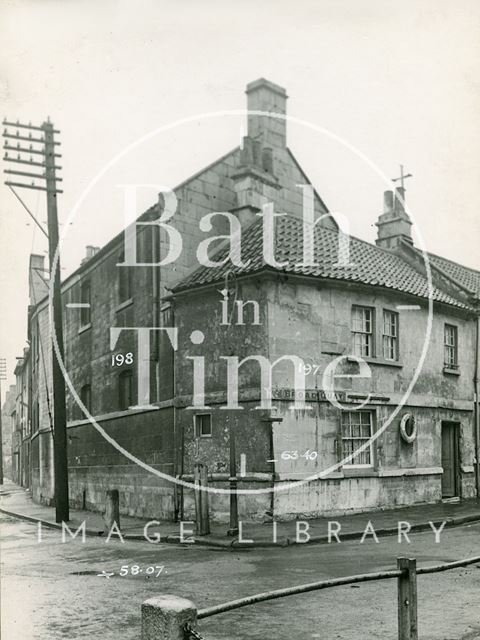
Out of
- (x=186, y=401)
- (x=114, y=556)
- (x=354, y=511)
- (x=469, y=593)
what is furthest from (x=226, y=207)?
(x=469, y=593)

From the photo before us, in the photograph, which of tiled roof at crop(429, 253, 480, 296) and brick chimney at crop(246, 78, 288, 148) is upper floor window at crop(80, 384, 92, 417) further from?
tiled roof at crop(429, 253, 480, 296)

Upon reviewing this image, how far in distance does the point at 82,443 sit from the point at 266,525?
1221 centimetres

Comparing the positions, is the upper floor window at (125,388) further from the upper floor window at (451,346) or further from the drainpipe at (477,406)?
the drainpipe at (477,406)

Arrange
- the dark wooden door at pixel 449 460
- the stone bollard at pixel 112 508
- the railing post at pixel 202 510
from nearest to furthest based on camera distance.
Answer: the railing post at pixel 202 510 → the stone bollard at pixel 112 508 → the dark wooden door at pixel 449 460

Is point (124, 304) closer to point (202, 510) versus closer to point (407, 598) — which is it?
point (202, 510)

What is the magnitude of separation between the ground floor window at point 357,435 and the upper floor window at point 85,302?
1124cm

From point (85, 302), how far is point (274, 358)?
11080mm

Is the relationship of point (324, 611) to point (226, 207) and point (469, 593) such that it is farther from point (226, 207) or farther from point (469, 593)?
point (226, 207)

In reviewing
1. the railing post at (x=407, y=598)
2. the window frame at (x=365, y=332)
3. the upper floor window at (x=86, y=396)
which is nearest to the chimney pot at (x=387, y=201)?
the window frame at (x=365, y=332)

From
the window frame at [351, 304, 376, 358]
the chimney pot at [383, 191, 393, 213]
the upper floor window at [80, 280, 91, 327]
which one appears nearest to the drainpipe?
the window frame at [351, 304, 376, 358]

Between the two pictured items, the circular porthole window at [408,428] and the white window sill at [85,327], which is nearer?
the circular porthole window at [408,428]

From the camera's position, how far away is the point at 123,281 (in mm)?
24234

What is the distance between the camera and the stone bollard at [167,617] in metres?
4.54

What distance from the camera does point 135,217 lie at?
22.2m
